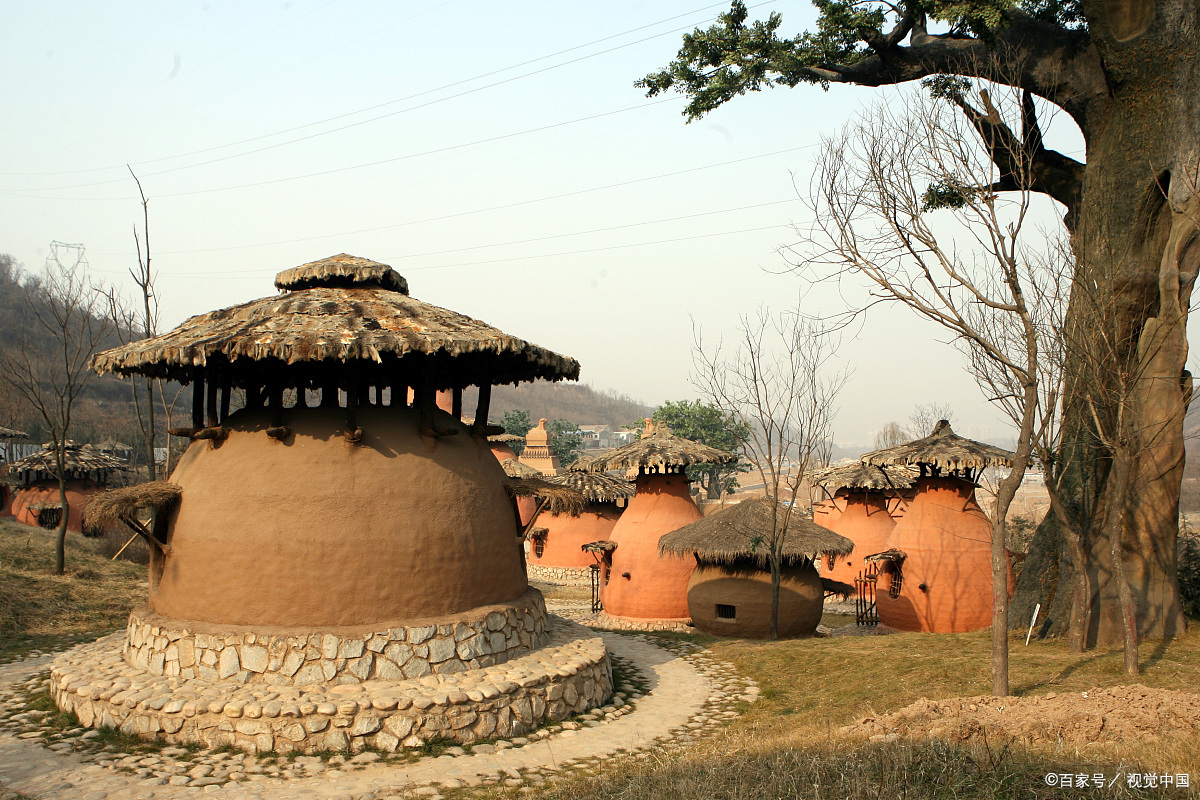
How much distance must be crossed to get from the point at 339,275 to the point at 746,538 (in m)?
8.83

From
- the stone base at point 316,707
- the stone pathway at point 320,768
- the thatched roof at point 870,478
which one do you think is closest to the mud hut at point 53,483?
the stone base at point 316,707

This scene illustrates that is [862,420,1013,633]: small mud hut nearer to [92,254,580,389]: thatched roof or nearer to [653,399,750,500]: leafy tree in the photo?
[92,254,580,389]: thatched roof

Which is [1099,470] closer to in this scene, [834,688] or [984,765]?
[834,688]

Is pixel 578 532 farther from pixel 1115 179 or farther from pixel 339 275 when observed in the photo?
pixel 1115 179

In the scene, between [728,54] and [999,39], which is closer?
[999,39]

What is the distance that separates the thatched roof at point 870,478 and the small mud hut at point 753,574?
864 cm

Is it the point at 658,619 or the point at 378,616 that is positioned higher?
the point at 378,616

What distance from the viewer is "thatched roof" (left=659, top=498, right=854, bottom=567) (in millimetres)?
14758

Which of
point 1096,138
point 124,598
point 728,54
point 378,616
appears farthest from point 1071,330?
point 124,598

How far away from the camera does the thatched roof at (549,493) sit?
9898 mm

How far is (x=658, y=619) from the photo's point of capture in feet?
56.0

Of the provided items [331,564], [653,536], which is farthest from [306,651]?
[653,536]

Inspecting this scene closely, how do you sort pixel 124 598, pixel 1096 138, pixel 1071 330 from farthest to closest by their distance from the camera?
pixel 124 598
pixel 1096 138
pixel 1071 330

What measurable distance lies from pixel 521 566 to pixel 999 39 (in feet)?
33.6
